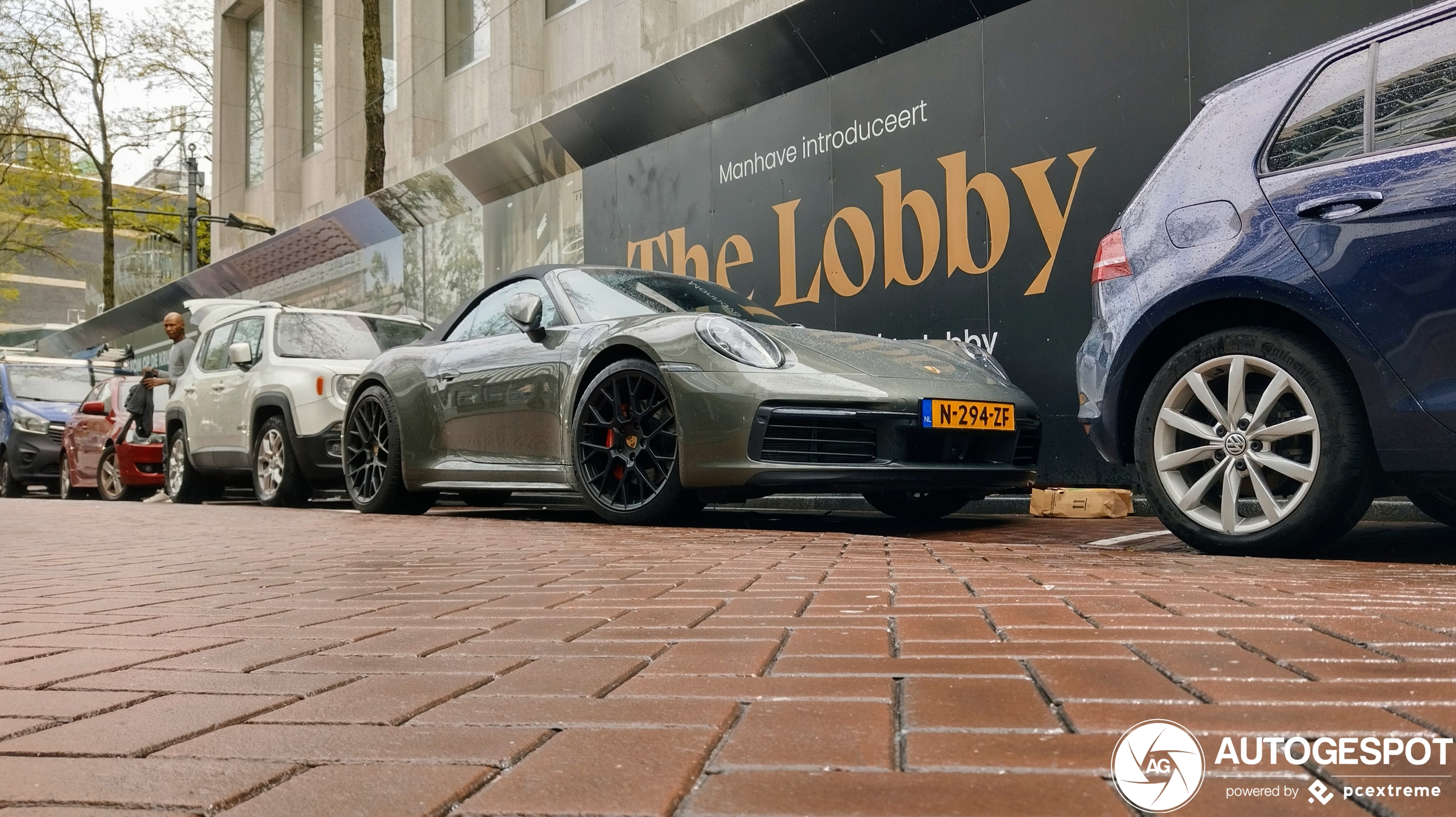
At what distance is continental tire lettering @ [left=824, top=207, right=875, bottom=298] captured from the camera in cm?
863

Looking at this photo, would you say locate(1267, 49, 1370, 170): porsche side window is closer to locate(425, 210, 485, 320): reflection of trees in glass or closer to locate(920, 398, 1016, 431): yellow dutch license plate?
locate(920, 398, 1016, 431): yellow dutch license plate

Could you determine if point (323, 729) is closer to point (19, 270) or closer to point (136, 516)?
point (136, 516)

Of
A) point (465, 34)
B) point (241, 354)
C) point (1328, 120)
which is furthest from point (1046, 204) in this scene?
point (465, 34)

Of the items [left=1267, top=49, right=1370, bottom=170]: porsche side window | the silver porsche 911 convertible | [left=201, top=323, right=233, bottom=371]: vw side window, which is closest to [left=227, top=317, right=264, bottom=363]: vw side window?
[left=201, top=323, right=233, bottom=371]: vw side window

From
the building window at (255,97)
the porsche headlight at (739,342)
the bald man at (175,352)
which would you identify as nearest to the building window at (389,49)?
the building window at (255,97)

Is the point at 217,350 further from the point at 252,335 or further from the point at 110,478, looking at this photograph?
the point at 110,478

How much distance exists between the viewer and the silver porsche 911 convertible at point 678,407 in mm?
5141

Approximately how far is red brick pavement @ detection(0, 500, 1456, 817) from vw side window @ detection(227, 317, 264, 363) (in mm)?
6194

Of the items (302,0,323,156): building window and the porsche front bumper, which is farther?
(302,0,323,156): building window

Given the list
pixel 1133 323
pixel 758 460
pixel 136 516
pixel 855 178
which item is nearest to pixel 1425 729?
pixel 1133 323

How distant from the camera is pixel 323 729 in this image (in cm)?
159

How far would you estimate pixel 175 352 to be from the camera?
39.0 feet

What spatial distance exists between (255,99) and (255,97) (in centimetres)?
6

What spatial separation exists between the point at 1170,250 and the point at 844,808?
133 inches
